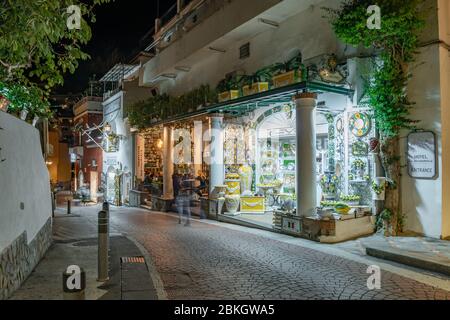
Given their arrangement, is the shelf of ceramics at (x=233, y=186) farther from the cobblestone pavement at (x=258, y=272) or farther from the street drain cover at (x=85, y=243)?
the street drain cover at (x=85, y=243)

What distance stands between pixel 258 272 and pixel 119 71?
81.9ft

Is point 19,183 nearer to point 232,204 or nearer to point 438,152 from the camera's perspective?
point 232,204

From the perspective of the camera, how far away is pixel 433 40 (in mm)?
9688

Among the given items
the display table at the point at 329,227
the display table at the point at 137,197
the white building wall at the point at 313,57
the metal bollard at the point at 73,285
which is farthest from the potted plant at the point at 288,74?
the display table at the point at 137,197

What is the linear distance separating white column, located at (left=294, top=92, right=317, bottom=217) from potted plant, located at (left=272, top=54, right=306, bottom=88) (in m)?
0.69

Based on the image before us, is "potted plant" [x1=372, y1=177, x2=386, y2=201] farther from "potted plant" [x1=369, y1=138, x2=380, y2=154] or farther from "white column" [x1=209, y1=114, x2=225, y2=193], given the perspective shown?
"white column" [x1=209, y1=114, x2=225, y2=193]

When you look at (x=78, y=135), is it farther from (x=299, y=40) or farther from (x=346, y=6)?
(x=346, y=6)

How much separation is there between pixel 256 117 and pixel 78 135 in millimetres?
28004

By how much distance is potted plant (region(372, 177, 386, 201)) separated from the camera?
10383 millimetres

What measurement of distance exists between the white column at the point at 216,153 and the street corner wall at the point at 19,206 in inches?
288

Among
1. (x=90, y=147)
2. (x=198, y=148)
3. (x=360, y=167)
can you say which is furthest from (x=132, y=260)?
(x=90, y=147)

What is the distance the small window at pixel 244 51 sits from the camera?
16.2 meters

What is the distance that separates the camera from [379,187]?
10406 mm
